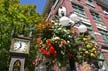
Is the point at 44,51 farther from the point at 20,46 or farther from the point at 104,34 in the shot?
the point at 104,34

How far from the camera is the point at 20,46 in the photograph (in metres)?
7.11

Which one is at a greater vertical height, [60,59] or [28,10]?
[60,59]

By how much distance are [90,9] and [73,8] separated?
300 centimetres

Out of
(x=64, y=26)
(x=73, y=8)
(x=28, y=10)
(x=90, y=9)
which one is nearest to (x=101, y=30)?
(x=90, y=9)

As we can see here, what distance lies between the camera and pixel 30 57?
47.3 ft

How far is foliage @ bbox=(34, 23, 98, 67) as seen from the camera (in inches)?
233

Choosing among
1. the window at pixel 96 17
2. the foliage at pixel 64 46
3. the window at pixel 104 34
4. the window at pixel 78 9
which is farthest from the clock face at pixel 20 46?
the window at pixel 96 17

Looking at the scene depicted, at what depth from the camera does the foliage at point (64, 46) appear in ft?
19.4

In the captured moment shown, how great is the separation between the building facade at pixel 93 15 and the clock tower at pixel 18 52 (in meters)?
10.9

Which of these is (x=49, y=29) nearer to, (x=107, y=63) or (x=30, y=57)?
(x=30, y=57)

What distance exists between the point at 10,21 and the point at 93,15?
11363 millimetres

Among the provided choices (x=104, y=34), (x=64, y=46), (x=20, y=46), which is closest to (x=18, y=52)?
(x=20, y=46)

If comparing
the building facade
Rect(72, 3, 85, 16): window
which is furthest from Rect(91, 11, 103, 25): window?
Rect(72, 3, 85, 16): window

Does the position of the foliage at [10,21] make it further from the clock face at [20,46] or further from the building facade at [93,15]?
the clock face at [20,46]
